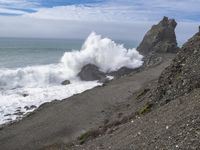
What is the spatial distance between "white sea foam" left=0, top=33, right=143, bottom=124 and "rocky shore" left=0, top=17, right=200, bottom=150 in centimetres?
552

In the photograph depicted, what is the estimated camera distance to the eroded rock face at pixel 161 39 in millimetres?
59656

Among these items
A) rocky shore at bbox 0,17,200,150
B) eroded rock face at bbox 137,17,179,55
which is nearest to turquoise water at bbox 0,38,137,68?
eroded rock face at bbox 137,17,179,55

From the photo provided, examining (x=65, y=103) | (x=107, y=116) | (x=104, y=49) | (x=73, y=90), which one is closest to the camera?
(x=107, y=116)

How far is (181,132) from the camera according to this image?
35.8ft

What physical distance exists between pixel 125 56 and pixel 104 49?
327 cm

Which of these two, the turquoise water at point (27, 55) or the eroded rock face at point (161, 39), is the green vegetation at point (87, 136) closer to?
the eroded rock face at point (161, 39)

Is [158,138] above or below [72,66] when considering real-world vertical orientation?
above

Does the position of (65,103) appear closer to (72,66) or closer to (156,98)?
(156,98)

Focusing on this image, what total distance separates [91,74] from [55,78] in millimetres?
4817

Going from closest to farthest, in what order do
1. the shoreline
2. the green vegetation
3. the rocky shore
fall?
the rocky shore
the green vegetation
the shoreline

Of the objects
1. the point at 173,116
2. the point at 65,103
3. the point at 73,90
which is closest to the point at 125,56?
the point at 73,90

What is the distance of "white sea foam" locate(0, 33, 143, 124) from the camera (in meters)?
33.0

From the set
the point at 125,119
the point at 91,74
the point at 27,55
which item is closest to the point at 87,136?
the point at 125,119

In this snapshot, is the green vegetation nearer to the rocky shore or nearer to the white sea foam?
the rocky shore
